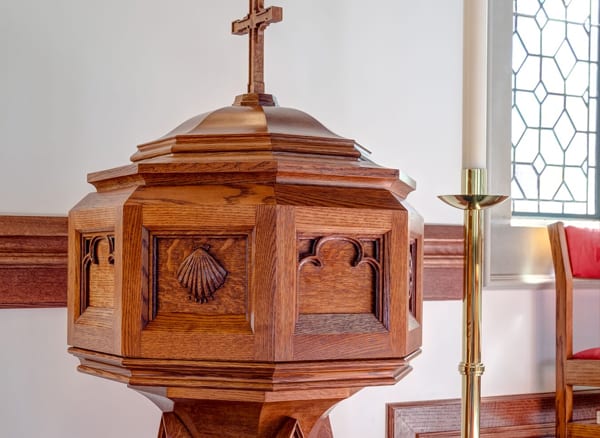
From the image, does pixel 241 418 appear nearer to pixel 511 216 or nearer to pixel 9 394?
pixel 9 394

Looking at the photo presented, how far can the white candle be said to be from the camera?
1812mm

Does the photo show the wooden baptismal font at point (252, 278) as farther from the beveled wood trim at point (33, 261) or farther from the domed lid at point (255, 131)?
the beveled wood trim at point (33, 261)

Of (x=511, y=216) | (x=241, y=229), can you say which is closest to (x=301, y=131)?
(x=241, y=229)

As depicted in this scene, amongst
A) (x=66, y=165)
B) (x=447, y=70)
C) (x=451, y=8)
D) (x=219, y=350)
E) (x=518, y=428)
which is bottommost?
(x=518, y=428)

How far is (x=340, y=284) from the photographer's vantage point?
4.76 ft

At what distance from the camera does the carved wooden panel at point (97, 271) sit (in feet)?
4.97

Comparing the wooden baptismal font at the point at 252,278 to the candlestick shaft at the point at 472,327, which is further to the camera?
the candlestick shaft at the point at 472,327

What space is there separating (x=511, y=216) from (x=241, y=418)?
150 centimetres

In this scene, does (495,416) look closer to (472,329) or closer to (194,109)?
(472,329)

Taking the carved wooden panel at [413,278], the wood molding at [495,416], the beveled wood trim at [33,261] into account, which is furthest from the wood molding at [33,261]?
the wood molding at [495,416]

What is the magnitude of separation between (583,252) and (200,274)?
1.57 m

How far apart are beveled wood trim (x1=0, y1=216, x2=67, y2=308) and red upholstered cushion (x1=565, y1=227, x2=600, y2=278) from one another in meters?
1.40

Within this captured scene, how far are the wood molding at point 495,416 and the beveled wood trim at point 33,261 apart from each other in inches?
38.2

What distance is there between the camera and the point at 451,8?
2654 mm
